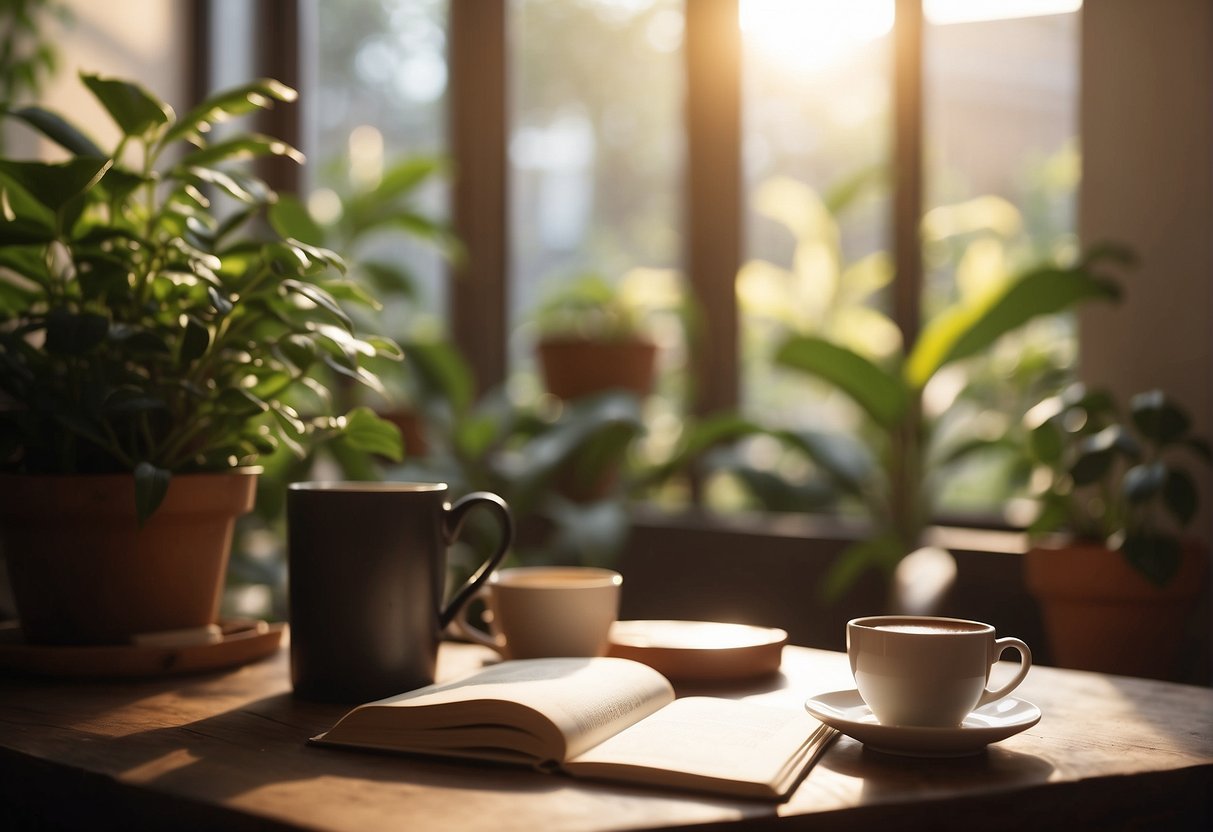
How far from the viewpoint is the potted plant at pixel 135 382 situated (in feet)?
3.27

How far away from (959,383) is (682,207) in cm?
74

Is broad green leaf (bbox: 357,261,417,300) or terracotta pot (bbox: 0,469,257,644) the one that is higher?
broad green leaf (bbox: 357,261,417,300)

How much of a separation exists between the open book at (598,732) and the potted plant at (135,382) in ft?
0.96

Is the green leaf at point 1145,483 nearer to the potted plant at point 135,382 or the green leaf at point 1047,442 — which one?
the green leaf at point 1047,442

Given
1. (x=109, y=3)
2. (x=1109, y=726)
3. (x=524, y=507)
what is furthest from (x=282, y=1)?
(x=1109, y=726)

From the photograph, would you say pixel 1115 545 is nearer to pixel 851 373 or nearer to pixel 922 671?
pixel 851 373

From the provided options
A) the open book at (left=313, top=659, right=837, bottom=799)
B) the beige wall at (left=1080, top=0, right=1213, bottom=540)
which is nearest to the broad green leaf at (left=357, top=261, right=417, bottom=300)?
the beige wall at (left=1080, top=0, right=1213, bottom=540)

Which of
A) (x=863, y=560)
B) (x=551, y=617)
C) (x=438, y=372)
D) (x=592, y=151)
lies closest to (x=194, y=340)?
(x=551, y=617)

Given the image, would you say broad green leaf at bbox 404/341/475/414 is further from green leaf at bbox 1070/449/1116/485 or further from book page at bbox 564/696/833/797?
book page at bbox 564/696/833/797

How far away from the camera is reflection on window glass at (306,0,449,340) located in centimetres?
310

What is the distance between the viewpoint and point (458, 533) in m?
0.98

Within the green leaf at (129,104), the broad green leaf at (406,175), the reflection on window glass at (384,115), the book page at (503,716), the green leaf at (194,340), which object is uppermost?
the reflection on window glass at (384,115)

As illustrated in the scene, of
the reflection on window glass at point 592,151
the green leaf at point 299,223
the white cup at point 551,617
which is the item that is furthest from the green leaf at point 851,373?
the white cup at point 551,617

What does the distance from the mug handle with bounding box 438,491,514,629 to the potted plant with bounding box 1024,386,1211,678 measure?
95 cm
